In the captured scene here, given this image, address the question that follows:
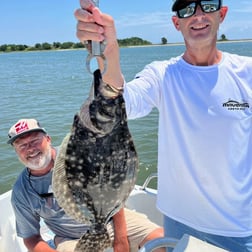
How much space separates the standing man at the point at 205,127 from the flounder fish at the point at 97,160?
578 millimetres

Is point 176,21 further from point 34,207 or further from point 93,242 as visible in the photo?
point 34,207

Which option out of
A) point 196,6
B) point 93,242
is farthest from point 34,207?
point 196,6

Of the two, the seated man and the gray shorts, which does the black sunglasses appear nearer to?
the seated man

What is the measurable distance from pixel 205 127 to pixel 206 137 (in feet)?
0.21

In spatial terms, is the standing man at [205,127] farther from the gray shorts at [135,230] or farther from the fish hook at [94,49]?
Result: the gray shorts at [135,230]

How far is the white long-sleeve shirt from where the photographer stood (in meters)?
2.38

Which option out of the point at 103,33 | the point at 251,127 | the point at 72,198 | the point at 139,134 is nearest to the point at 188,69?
the point at 251,127

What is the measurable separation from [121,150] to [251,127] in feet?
3.51

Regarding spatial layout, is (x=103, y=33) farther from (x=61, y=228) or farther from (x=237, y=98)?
(x=61, y=228)

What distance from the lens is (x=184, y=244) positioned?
1.89m

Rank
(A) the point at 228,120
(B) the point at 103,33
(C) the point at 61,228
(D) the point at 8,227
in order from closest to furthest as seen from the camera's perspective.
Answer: (B) the point at 103,33, (A) the point at 228,120, (C) the point at 61,228, (D) the point at 8,227

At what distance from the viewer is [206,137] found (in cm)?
239

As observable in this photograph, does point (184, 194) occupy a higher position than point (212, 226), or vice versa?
point (184, 194)

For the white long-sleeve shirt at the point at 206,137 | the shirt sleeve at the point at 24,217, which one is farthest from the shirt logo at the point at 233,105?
the shirt sleeve at the point at 24,217
